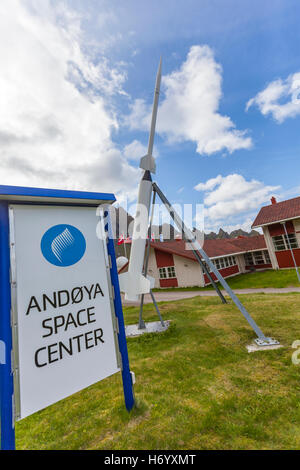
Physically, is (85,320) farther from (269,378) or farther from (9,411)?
(269,378)

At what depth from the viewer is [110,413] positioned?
3656 millimetres

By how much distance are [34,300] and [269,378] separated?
4.67 m

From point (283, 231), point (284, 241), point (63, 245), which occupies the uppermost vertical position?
point (283, 231)

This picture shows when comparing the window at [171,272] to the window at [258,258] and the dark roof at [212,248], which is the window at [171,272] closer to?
the dark roof at [212,248]

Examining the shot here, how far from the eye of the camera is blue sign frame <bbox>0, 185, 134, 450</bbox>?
7.68 feet

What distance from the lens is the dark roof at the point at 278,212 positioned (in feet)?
68.3

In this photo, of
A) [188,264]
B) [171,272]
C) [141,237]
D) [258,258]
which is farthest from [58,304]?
[258,258]

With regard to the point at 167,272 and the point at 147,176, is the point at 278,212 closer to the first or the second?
the point at 167,272

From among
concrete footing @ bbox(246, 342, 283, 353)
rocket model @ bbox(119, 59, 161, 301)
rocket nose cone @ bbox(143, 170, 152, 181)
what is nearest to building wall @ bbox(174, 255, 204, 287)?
rocket model @ bbox(119, 59, 161, 301)

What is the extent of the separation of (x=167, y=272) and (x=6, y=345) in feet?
70.3

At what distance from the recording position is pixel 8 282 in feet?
8.49

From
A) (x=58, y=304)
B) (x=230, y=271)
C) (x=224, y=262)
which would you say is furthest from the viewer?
(x=230, y=271)

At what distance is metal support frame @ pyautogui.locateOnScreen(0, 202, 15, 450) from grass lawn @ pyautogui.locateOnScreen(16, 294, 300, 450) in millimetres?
1112

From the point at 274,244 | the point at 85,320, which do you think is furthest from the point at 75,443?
the point at 274,244
